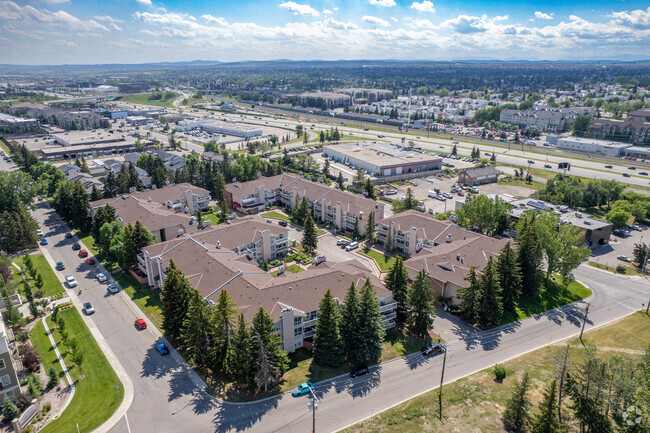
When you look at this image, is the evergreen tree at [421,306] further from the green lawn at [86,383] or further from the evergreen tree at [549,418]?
the green lawn at [86,383]

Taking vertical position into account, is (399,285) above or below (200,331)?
above

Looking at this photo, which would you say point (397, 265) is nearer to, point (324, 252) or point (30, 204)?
point (324, 252)

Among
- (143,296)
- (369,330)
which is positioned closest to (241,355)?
(369,330)

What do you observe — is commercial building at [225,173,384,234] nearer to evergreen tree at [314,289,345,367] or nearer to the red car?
evergreen tree at [314,289,345,367]

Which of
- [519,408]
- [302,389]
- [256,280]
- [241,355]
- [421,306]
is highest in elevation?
[256,280]

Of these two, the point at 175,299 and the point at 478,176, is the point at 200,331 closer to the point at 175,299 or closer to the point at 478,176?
the point at 175,299

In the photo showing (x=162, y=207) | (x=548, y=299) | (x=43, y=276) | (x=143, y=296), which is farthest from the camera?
(x=162, y=207)

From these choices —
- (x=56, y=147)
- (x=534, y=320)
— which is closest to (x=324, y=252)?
(x=534, y=320)
